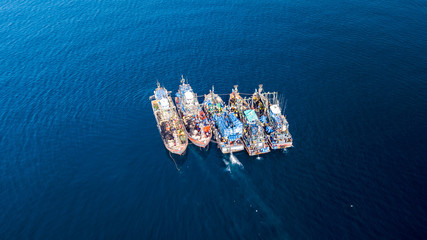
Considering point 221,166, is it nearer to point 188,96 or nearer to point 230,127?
point 230,127

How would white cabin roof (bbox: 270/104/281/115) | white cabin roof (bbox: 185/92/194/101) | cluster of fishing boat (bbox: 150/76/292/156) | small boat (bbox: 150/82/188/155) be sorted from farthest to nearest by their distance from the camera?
white cabin roof (bbox: 185/92/194/101), white cabin roof (bbox: 270/104/281/115), small boat (bbox: 150/82/188/155), cluster of fishing boat (bbox: 150/76/292/156)

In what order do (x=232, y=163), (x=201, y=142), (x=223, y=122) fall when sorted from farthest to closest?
(x=223, y=122) < (x=201, y=142) < (x=232, y=163)

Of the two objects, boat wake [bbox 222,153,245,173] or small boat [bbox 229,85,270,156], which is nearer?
boat wake [bbox 222,153,245,173]

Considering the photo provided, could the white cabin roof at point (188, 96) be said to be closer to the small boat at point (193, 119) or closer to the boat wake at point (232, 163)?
the small boat at point (193, 119)

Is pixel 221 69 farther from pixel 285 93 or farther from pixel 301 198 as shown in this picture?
pixel 301 198

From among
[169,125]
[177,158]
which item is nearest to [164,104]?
[169,125]

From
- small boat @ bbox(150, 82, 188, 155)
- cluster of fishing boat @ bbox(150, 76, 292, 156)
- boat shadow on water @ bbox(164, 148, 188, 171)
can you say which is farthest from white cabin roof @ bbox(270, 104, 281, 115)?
boat shadow on water @ bbox(164, 148, 188, 171)

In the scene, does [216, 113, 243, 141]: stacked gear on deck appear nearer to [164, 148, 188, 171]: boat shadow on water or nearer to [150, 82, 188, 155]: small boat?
[150, 82, 188, 155]: small boat
